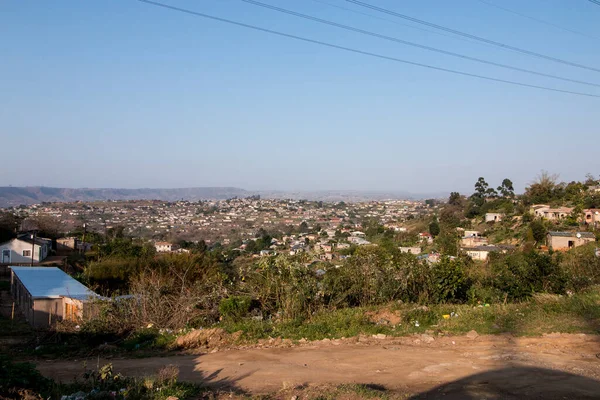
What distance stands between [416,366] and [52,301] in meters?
10.4

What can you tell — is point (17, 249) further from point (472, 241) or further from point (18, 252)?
point (472, 241)

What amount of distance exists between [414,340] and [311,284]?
10.2 ft

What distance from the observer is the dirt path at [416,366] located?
6398mm

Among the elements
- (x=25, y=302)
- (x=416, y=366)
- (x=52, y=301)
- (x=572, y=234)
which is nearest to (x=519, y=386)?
(x=416, y=366)

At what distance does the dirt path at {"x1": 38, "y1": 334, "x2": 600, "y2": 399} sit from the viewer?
6398mm

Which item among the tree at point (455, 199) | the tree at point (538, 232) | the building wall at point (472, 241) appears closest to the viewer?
the tree at point (538, 232)

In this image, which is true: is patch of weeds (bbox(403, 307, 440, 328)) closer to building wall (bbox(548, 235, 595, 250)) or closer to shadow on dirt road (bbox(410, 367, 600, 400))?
shadow on dirt road (bbox(410, 367, 600, 400))

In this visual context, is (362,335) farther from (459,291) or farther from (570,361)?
(459,291)

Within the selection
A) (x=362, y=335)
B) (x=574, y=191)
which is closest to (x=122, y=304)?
(x=362, y=335)

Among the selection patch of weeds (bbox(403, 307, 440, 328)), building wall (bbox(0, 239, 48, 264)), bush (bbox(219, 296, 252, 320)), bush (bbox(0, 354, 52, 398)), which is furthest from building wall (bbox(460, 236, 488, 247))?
bush (bbox(0, 354, 52, 398))

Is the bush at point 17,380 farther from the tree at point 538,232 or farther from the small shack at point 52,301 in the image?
the tree at point 538,232

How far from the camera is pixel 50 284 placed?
52.6ft

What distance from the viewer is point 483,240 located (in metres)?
36.2

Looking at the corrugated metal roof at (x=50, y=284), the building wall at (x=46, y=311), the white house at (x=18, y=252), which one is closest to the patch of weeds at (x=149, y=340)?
the corrugated metal roof at (x=50, y=284)
